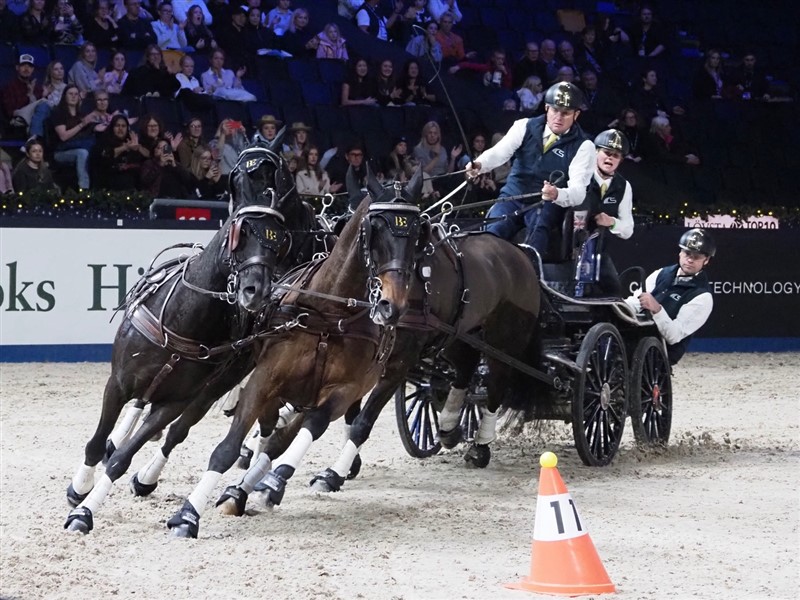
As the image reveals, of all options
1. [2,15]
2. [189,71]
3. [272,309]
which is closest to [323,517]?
[272,309]

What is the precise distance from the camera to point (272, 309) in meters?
5.71

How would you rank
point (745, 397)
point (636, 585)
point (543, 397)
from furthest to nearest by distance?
point (745, 397)
point (543, 397)
point (636, 585)

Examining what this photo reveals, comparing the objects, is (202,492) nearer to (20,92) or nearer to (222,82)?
(20,92)

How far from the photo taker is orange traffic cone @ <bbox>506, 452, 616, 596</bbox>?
4328 mm

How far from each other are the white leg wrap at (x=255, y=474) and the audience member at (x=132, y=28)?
8.94 metres

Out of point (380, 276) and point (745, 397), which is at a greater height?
point (380, 276)

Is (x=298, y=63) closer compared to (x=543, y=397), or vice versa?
(x=543, y=397)

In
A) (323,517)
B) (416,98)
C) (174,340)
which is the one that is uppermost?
(416,98)

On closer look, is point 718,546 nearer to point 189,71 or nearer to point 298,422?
point 298,422

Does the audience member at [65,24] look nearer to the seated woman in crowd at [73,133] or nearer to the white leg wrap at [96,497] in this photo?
the seated woman in crowd at [73,133]

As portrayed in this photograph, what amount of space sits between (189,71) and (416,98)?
2.80 meters

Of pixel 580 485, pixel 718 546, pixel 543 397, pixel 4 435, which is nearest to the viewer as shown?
pixel 718 546

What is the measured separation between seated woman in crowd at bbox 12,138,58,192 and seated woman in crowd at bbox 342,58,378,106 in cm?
395

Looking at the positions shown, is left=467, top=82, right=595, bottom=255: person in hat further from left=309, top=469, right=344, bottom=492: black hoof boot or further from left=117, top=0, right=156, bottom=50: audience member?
left=117, top=0, right=156, bottom=50: audience member
